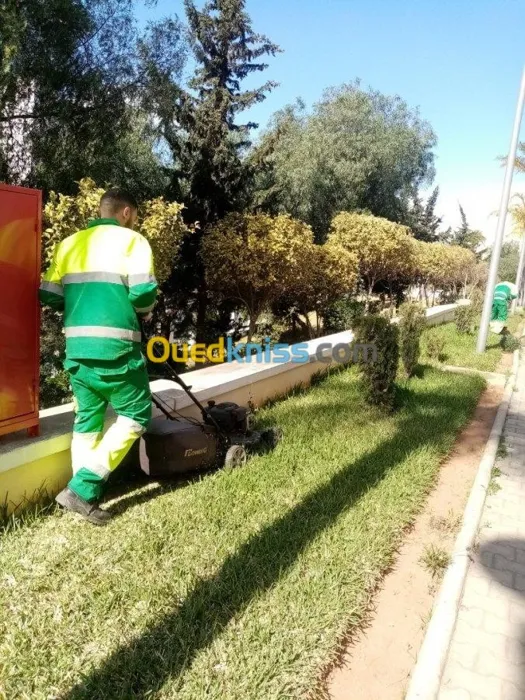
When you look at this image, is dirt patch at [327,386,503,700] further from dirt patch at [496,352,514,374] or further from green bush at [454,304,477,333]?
green bush at [454,304,477,333]

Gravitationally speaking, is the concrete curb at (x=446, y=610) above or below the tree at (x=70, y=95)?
below

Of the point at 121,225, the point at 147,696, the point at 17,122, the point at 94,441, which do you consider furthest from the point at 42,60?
the point at 147,696

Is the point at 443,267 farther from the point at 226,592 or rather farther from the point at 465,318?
the point at 226,592

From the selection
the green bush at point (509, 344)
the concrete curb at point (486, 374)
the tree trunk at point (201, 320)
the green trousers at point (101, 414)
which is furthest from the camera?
the tree trunk at point (201, 320)

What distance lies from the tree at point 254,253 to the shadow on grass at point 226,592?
8.07 meters

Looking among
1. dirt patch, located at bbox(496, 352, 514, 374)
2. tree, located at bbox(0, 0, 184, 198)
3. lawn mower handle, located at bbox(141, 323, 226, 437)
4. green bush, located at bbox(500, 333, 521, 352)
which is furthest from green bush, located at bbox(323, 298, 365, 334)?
lawn mower handle, located at bbox(141, 323, 226, 437)

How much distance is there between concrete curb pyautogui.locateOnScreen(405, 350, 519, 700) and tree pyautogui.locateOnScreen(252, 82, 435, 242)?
1754cm

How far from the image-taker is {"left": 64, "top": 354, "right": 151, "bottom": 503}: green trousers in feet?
9.64

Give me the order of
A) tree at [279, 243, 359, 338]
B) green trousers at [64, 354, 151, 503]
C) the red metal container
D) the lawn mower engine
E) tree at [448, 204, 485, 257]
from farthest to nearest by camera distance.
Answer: tree at [448, 204, 485, 257] < tree at [279, 243, 359, 338] < the lawn mower engine < green trousers at [64, 354, 151, 503] < the red metal container

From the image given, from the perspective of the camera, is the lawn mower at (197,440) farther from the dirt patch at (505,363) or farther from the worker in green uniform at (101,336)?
the dirt patch at (505,363)

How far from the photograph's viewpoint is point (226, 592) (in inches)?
98.4

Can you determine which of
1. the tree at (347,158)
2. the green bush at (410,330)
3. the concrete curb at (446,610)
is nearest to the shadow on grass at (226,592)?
the concrete curb at (446,610)

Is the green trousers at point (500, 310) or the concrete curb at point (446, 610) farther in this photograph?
the green trousers at point (500, 310)

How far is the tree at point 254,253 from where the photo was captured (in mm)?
11938
